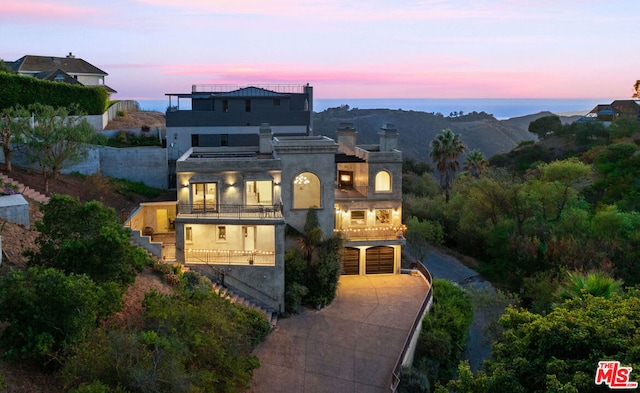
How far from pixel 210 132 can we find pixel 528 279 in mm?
23475

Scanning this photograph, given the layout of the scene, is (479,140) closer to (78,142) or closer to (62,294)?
(78,142)

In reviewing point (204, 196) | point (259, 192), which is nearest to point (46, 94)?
point (204, 196)

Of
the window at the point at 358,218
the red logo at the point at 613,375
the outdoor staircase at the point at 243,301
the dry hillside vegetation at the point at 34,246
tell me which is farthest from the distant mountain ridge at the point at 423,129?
the red logo at the point at 613,375

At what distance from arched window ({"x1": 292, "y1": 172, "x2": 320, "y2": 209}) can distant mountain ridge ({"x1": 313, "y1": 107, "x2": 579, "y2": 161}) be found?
8524 cm

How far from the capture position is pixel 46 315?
45.9 feet

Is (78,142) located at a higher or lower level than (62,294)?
higher

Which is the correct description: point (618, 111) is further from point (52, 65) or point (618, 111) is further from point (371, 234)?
point (52, 65)

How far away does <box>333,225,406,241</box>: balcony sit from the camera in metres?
29.6

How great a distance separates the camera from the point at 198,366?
16516 millimetres

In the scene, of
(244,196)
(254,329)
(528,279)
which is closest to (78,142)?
(244,196)

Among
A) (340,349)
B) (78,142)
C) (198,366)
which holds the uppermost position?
(78,142)

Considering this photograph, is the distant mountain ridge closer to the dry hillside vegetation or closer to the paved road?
the paved road

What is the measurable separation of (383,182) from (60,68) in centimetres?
4283

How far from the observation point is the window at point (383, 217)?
1230 inches
